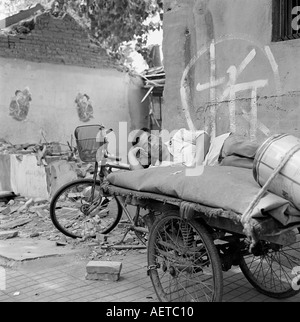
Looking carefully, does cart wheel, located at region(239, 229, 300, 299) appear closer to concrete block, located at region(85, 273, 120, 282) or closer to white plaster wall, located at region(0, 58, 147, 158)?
concrete block, located at region(85, 273, 120, 282)

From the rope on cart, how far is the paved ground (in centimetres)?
139

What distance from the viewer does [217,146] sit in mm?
4035

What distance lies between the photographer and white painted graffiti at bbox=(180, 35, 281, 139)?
176 inches

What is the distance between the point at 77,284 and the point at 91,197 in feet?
5.29

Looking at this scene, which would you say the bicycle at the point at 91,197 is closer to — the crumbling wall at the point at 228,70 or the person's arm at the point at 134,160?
the person's arm at the point at 134,160

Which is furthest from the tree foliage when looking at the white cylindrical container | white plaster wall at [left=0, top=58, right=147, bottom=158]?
the white cylindrical container

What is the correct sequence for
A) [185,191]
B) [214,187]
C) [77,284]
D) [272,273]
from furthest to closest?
[77,284], [272,273], [185,191], [214,187]

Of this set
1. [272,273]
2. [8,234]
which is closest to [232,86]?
[272,273]

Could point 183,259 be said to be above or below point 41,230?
above

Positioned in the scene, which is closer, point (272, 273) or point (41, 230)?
point (272, 273)

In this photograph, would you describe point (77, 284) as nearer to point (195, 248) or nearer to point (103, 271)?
point (103, 271)

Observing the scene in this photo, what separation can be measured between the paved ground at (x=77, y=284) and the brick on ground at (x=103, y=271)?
6 centimetres

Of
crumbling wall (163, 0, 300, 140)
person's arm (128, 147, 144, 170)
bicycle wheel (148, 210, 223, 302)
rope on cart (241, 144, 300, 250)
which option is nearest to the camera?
rope on cart (241, 144, 300, 250)

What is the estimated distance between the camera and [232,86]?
479 cm
